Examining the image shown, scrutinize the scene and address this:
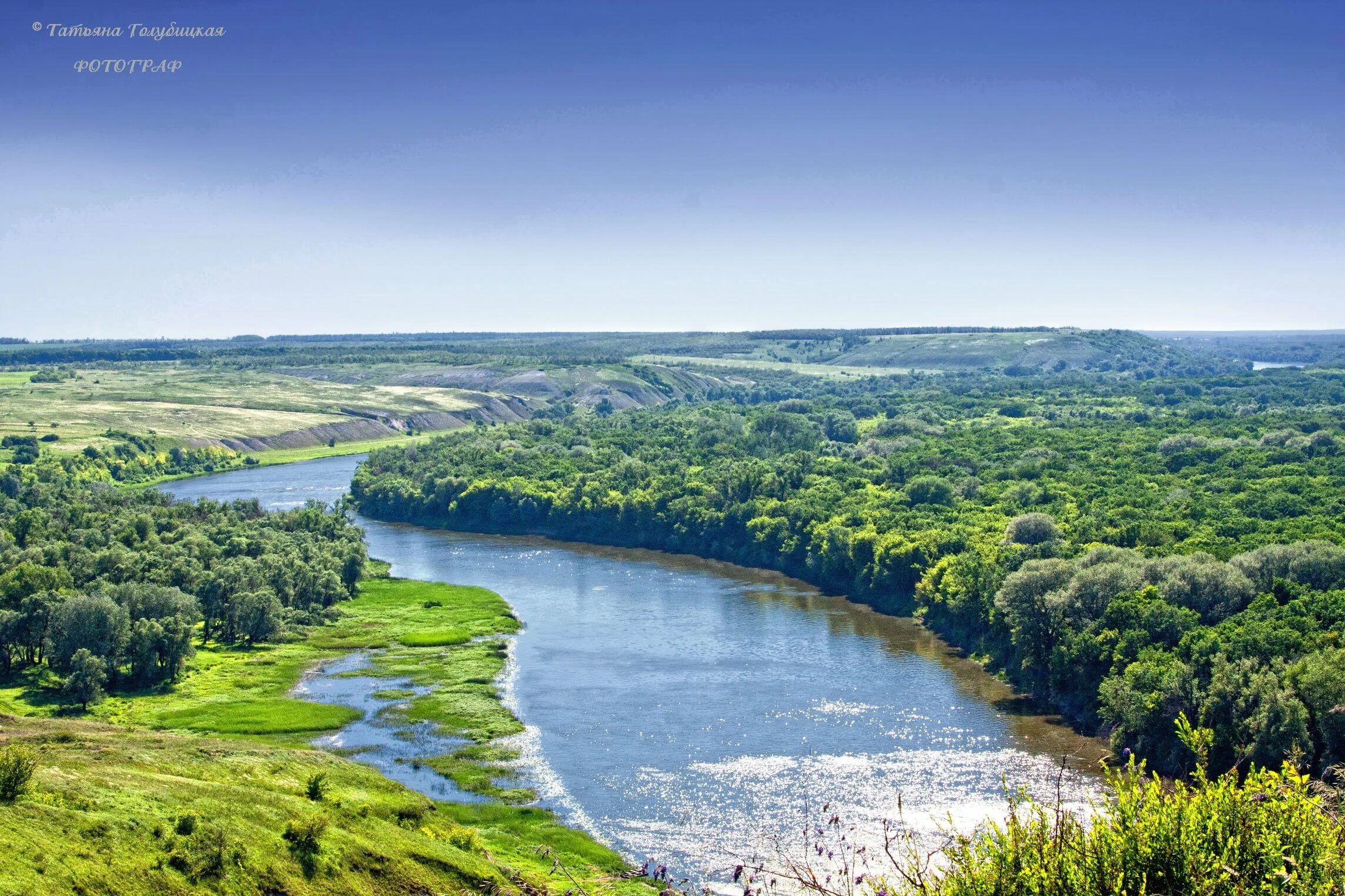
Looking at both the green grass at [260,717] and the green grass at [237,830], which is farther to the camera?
the green grass at [260,717]

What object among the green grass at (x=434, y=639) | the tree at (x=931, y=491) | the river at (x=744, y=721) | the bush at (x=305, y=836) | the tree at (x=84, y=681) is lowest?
the green grass at (x=434, y=639)

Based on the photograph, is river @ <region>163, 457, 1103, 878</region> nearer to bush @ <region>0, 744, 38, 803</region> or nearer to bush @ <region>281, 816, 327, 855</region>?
bush @ <region>281, 816, 327, 855</region>

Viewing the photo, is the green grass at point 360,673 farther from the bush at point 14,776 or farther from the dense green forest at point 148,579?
the bush at point 14,776

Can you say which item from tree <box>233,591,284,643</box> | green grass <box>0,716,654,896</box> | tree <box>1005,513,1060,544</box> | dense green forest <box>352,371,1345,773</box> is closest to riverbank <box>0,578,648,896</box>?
green grass <box>0,716,654,896</box>

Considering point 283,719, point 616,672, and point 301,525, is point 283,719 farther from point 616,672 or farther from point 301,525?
point 301,525

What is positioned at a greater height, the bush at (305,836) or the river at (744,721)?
the bush at (305,836)

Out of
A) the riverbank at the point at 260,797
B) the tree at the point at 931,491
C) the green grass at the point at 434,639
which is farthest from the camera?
the tree at the point at 931,491

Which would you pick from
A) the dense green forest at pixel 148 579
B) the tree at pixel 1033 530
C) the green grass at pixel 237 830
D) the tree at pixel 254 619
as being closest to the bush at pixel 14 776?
the green grass at pixel 237 830
